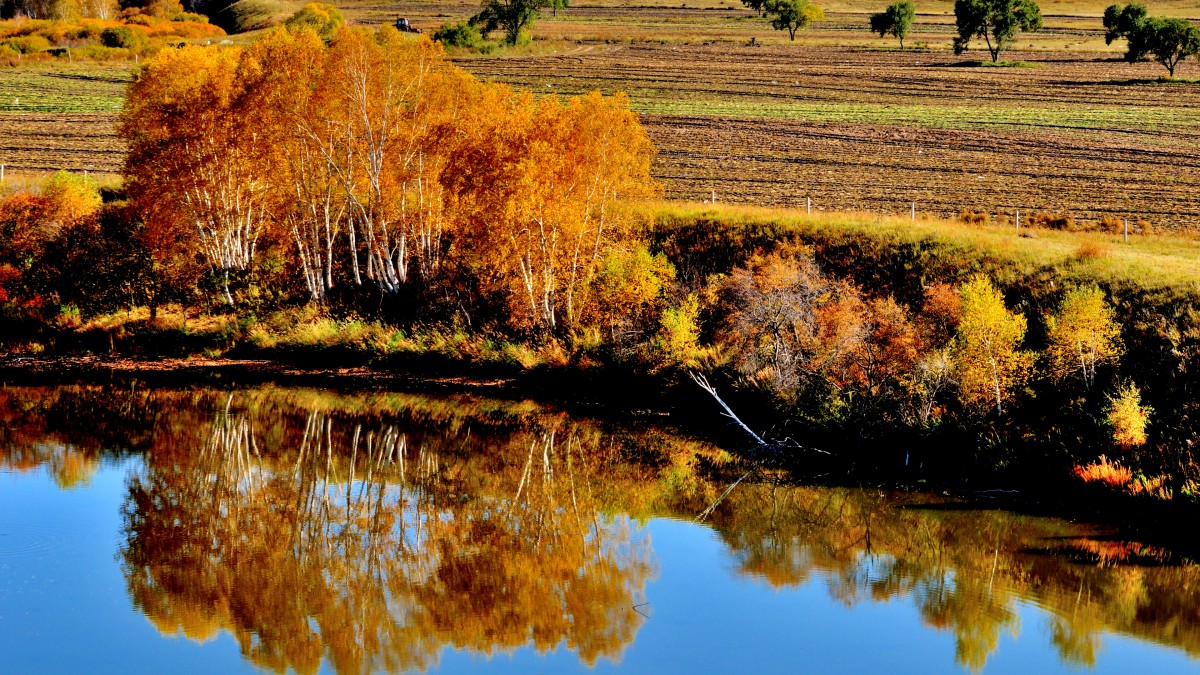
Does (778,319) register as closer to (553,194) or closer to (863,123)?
(553,194)

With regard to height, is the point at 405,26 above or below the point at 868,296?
above

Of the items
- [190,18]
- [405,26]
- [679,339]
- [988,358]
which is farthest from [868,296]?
[190,18]

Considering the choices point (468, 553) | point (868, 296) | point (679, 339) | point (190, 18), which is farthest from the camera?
point (190, 18)

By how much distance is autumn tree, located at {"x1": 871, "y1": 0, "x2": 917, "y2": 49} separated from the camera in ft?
405

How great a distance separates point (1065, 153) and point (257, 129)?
4158cm

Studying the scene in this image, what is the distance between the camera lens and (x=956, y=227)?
3966 cm

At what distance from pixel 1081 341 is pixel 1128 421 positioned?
253 centimetres

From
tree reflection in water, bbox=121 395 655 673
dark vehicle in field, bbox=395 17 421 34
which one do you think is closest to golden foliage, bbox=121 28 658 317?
tree reflection in water, bbox=121 395 655 673

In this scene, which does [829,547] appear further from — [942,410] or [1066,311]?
[1066,311]

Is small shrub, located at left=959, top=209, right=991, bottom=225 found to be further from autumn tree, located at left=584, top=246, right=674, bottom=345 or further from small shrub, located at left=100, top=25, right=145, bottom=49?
small shrub, located at left=100, top=25, right=145, bottom=49

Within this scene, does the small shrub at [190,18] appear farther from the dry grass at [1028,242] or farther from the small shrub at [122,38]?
the dry grass at [1028,242]

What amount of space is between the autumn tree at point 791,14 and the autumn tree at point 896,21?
8659mm

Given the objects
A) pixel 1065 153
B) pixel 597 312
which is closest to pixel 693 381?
pixel 597 312

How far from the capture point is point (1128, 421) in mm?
25047
